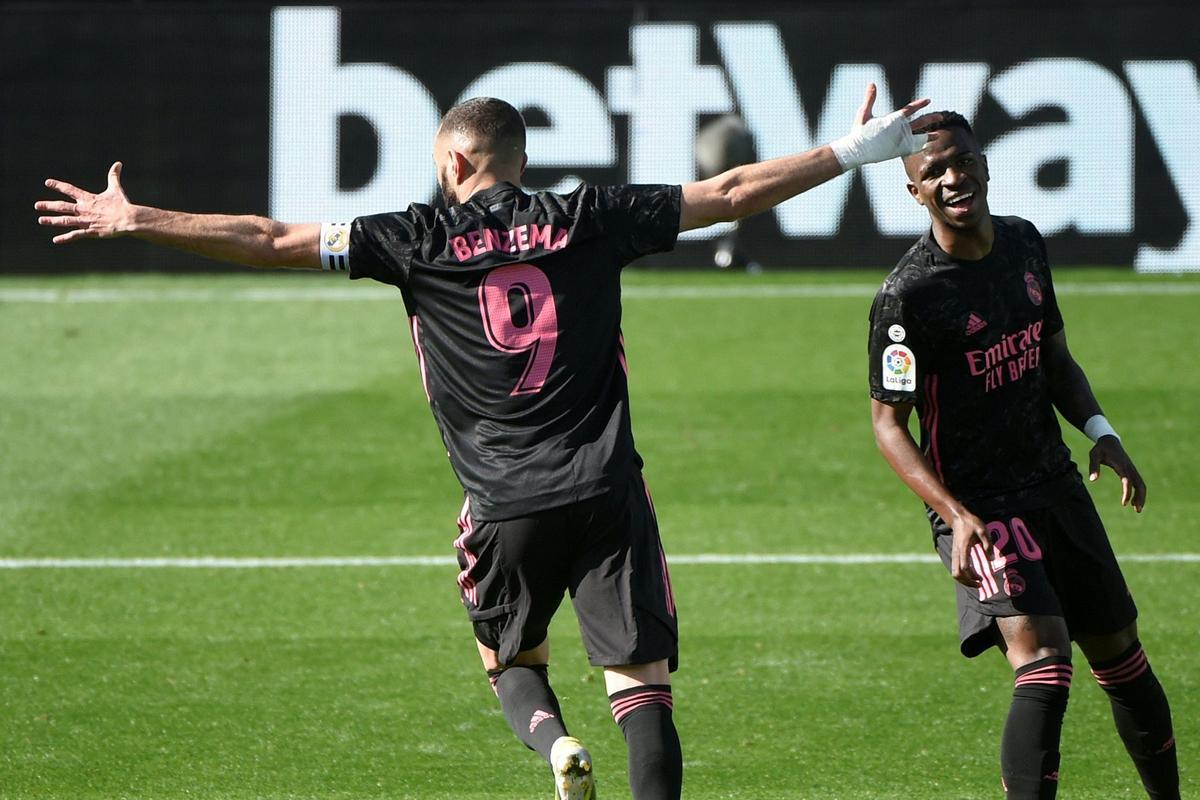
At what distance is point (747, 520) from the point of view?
877 centimetres

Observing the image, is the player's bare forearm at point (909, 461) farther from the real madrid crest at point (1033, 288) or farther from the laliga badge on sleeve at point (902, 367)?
the real madrid crest at point (1033, 288)

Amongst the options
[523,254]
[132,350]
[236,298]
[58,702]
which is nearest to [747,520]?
[58,702]

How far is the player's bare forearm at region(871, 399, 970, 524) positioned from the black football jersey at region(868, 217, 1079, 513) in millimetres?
47

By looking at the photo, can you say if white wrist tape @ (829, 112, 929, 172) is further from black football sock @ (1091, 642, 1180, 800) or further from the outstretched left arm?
black football sock @ (1091, 642, 1180, 800)

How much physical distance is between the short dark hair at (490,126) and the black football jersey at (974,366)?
1.09m

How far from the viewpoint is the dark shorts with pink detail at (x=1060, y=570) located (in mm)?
4285

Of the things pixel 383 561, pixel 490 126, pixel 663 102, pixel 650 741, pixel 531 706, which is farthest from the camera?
pixel 663 102

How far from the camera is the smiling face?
4371 mm

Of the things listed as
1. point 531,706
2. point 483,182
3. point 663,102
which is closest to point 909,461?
point 531,706

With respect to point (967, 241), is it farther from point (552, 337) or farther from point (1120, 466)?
point (552, 337)

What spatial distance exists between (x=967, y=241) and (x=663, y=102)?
422 inches

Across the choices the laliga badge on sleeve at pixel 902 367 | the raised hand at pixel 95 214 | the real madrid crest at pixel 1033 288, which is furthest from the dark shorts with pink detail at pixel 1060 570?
the raised hand at pixel 95 214

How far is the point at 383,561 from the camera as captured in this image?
8.02 m

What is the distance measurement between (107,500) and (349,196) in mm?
6385
